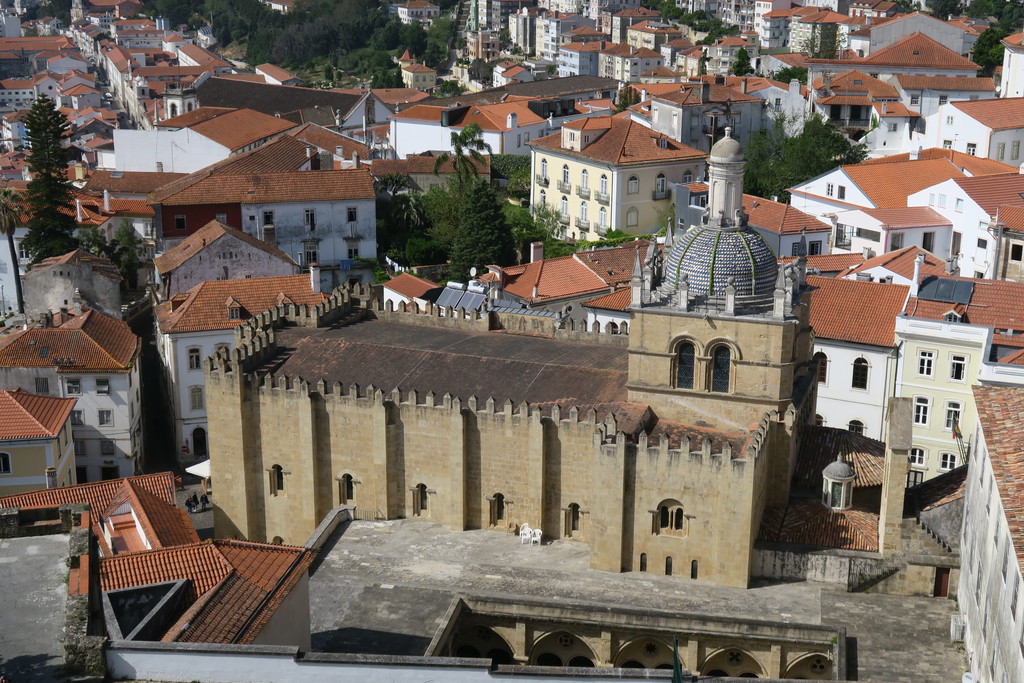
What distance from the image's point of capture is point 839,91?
116 m

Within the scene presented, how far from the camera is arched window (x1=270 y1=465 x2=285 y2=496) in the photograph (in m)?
52.0

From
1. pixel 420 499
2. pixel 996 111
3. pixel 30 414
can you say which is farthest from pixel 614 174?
pixel 420 499

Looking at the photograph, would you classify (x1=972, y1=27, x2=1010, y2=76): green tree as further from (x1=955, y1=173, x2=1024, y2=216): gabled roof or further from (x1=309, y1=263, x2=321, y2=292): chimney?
(x1=309, y1=263, x2=321, y2=292): chimney

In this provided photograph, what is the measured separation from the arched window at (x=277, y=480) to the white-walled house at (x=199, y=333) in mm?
17919

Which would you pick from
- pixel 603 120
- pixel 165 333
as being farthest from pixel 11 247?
pixel 603 120

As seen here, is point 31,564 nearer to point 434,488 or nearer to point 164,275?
point 434,488

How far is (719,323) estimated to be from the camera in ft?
148

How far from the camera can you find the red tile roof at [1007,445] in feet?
108

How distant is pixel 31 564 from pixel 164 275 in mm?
48503

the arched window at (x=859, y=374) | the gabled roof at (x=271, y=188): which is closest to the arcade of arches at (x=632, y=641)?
the arched window at (x=859, y=374)

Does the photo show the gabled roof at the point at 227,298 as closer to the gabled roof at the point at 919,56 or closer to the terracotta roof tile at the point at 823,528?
the terracotta roof tile at the point at 823,528

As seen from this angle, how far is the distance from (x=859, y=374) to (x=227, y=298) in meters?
31.6

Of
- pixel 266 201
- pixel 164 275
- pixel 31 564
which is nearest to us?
pixel 31 564

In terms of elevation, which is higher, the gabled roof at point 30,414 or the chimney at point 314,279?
the chimney at point 314,279
